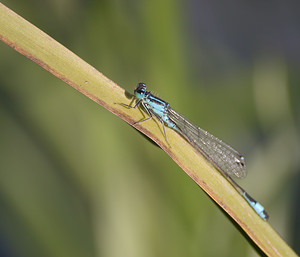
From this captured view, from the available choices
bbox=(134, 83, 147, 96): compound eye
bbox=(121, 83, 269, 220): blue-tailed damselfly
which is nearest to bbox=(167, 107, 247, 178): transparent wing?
bbox=(121, 83, 269, 220): blue-tailed damselfly

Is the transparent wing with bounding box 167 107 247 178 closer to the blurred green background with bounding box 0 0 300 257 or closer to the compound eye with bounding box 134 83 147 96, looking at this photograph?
the blurred green background with bounding box 0 0 300 257

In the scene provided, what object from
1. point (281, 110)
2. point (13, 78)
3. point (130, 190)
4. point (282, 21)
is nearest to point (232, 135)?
point (281, 110)

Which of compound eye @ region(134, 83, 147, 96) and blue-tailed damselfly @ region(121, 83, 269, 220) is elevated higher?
compound eye @ region(134, 83, 147, 96)

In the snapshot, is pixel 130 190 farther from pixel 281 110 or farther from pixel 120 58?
pixel 281 110

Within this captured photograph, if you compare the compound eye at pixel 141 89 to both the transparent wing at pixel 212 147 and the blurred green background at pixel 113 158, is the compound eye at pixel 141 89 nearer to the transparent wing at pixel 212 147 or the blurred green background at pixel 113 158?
the blurred green background at pixel 113 158

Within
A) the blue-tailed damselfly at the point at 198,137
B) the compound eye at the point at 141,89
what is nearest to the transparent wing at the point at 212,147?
the blue-tailed damselfly at the point at 198,137

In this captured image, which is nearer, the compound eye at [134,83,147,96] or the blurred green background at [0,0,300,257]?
the blurred green background at [0,0,300,257]
